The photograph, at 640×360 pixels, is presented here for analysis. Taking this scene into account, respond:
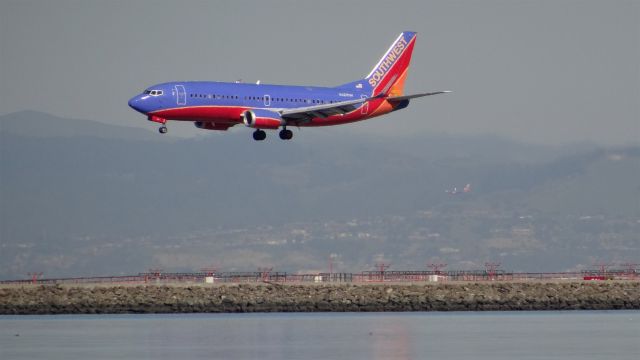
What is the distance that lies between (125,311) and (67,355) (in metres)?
33.6

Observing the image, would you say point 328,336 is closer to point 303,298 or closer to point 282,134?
point 303,298

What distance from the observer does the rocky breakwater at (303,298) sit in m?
121

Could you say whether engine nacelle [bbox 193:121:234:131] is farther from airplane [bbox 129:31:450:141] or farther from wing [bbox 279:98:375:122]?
wing [bbox 279:98:375:122]

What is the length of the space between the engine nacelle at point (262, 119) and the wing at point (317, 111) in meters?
0.66

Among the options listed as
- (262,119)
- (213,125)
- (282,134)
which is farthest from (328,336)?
(282,134)

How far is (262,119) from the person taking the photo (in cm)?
11838

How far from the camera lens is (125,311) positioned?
121 meters

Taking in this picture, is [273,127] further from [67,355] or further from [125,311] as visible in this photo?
[67,355]

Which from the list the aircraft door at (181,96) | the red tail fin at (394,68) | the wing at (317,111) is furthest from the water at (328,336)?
the red tail fin at (394,68)

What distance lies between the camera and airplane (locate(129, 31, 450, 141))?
378 feet

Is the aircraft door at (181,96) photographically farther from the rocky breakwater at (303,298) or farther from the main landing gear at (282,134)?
the rocky breakwater at (303,298)

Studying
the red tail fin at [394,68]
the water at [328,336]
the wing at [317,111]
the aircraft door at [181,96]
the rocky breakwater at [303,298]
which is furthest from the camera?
the red tail fin at [394,68]

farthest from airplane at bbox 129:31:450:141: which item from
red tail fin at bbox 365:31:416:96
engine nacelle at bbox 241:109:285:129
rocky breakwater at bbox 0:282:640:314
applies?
rocky breakwater at bbox 0:282:640:314

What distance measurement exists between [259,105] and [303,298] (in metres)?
14.6
